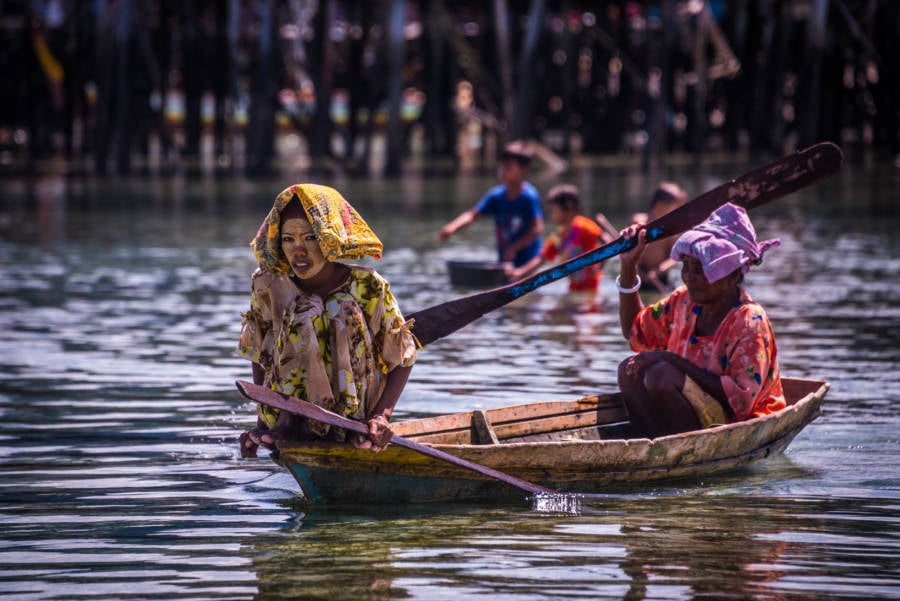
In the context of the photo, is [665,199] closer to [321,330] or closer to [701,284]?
[701,284]

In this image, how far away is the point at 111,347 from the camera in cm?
1061

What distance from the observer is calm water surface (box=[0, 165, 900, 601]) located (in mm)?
5387

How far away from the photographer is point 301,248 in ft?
19.0

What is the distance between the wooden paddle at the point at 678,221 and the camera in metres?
6.91

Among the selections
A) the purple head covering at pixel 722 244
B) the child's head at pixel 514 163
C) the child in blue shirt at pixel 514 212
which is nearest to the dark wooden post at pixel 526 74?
the child in blue shirt at pixel 514 212

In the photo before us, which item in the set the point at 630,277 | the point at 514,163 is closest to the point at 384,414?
the point at 630,277

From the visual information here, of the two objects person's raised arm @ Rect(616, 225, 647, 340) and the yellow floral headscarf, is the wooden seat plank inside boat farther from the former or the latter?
the yellow floral headscarf

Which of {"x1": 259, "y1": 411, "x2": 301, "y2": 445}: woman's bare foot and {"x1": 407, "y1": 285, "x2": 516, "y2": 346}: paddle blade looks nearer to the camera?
{"x1": 259, "y1": 411, "x2": 301, "y2": 445}: woman's bare foot

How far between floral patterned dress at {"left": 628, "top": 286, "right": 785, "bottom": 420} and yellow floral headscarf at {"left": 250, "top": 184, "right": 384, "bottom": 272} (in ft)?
5.21

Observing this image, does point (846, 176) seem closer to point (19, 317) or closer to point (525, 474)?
point (19, 317)

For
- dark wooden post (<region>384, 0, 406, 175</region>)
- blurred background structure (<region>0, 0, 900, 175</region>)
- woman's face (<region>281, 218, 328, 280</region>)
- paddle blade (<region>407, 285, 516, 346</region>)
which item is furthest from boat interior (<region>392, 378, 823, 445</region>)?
blurred background structure (<region>0, 0, 900, 175</region>)

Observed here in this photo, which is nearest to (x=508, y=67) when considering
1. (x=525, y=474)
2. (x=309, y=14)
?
(x=309, y=14)

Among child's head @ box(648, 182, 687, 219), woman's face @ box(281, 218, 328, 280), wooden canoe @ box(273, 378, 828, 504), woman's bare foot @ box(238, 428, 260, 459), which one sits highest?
woman's face @ box(281, 218, 328, 280)

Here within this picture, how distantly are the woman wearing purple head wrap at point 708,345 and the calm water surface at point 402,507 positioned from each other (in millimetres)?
314
